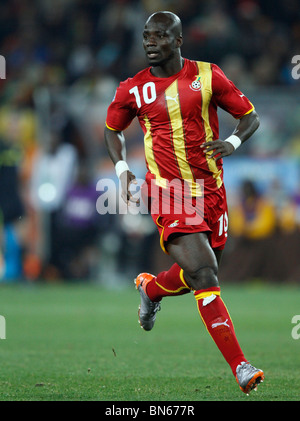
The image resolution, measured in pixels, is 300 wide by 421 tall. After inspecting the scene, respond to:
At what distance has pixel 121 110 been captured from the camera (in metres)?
6.02

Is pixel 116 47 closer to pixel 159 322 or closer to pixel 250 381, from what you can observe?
pixel 159 322

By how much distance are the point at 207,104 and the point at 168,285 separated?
1417mm

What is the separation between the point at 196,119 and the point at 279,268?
28.9 ft

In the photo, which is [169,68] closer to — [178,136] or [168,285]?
[178,136]

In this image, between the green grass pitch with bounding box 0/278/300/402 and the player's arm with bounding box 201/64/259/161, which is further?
the player's arm with bounding box 201/64/259/161

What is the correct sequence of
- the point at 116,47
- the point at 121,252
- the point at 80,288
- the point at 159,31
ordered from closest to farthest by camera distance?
the point at 159,31 < the point at 80,288 < the point at 121,252 < the point at 116,47

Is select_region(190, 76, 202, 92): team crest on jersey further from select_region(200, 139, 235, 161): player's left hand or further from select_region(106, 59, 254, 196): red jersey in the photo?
select_region(200, 139, 235, 161): player's left hand

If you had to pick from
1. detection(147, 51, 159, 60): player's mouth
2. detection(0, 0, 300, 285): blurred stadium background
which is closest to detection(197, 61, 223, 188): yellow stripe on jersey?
detection(147, 51, 159, 60): player's mouth

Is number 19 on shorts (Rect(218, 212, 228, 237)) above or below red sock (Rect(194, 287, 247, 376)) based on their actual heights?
above

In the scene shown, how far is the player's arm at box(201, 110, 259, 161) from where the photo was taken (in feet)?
18.3

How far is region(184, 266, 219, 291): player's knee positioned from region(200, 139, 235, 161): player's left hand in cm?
77

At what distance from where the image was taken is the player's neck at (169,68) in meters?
5.90

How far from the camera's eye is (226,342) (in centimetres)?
520
